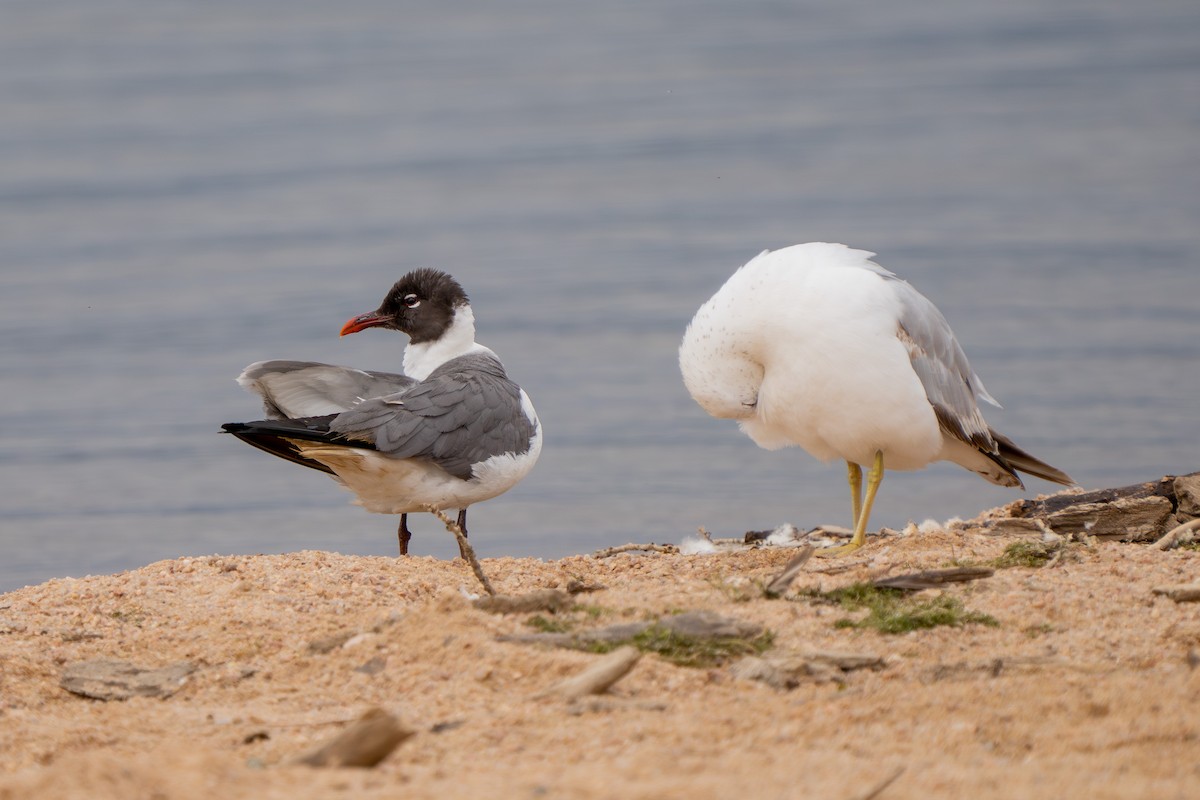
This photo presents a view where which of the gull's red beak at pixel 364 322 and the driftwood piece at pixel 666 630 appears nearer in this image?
the driftwood piece at pixel 666 630

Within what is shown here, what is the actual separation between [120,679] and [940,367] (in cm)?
384

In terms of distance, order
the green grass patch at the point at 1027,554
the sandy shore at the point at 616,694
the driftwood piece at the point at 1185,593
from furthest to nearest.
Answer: the green grass patch at the point at 1027,554 < the driftwood piece at the point at 1185,593 < the sandy shore at the point at 616,694

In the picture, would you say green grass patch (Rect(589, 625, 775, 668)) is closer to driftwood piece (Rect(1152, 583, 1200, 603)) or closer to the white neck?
driftwood piece (Rect(1152, 583, 1200, 603))

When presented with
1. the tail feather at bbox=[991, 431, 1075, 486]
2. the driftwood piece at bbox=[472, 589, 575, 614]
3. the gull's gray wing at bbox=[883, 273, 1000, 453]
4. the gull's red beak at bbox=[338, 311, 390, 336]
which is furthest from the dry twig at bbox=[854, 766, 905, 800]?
the gull's red beak at bbox=[338, 311, 390, 336]

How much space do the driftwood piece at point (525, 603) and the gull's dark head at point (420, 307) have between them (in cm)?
404

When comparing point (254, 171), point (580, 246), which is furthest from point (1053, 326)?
point (254, 171)

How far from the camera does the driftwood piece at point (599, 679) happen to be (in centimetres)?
428

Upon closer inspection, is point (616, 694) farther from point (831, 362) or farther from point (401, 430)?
point (401, 430)

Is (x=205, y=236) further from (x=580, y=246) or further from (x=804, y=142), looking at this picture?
(x=804, y=142)

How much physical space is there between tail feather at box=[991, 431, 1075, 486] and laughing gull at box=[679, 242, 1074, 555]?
30 centimetres

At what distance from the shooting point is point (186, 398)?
1294 centimetres

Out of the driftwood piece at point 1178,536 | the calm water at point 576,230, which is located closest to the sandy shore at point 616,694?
the driftwood piece at point 1178,536

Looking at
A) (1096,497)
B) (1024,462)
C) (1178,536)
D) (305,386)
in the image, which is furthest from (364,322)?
(1178,536)

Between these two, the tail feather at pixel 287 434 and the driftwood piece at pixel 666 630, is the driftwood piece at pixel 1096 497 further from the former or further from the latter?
the tail feather at pixel 287 434
